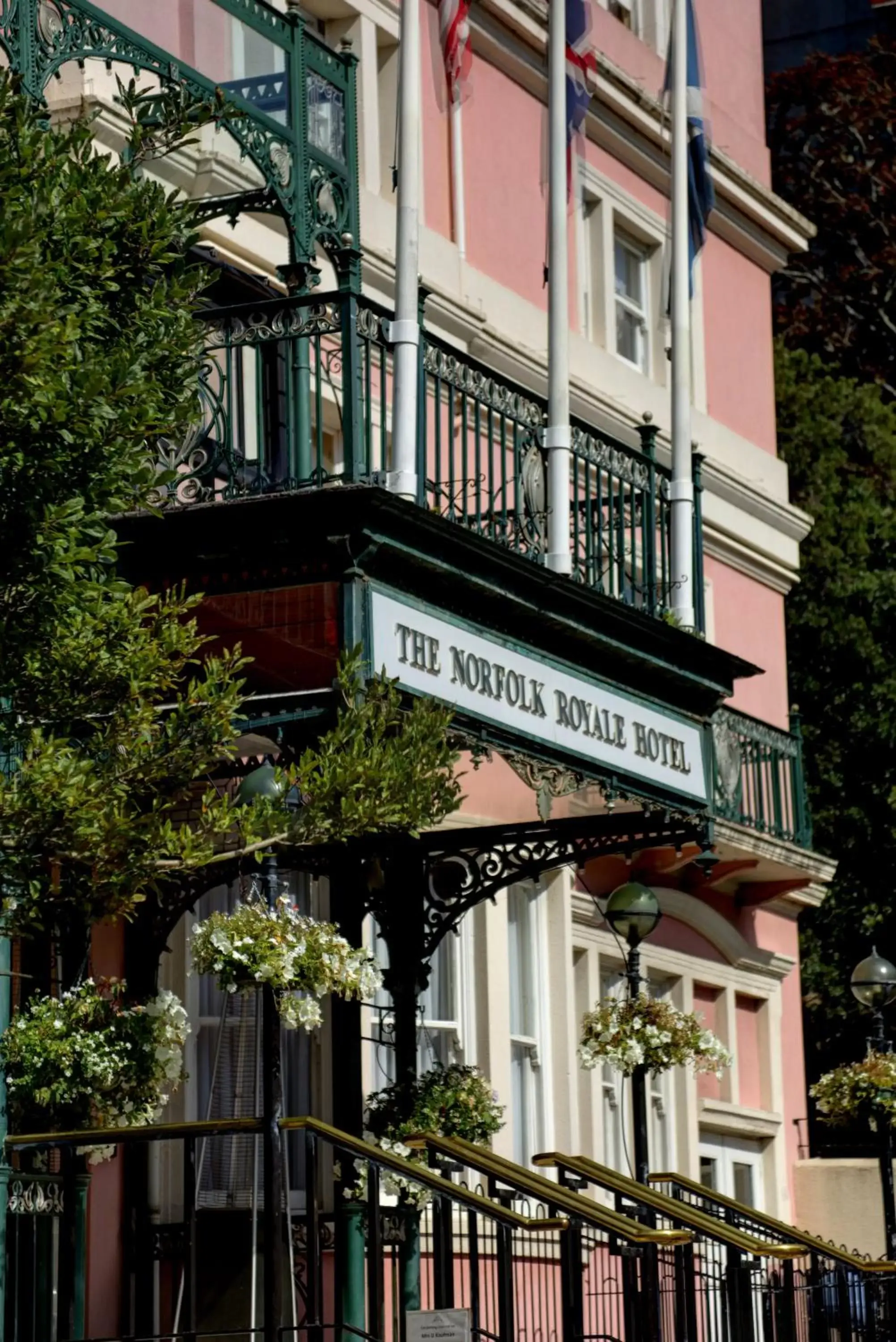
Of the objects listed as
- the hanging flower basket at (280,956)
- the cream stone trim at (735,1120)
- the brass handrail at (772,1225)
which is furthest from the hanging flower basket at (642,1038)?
the cream stone trim at (735,1120)

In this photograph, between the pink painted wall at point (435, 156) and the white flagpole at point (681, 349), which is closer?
the white flagpole at point (681, 349)

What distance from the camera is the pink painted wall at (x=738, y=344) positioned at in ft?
76.8

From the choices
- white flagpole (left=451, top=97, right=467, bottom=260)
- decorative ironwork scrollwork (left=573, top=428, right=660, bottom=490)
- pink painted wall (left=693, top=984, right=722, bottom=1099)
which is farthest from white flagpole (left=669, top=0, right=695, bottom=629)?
pink painted wall (left=693, top=984, right=722, bottom=1099)

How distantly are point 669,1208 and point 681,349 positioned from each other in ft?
18.6

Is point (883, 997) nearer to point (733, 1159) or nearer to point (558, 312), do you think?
point (733, 1159)

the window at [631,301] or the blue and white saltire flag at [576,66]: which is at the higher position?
the window at [631,301]

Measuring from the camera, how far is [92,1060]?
1143 centimetres

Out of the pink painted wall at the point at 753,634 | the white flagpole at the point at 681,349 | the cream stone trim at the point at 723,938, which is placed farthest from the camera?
the pink painted wall at the point at 753,634

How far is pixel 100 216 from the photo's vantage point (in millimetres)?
8828

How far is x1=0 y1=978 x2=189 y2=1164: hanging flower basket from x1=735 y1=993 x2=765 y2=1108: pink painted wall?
1086cm

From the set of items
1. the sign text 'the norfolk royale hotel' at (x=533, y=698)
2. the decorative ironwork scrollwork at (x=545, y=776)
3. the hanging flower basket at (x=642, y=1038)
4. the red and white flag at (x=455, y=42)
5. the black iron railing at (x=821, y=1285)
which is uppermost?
the red and white flag at (x=455, y=42)

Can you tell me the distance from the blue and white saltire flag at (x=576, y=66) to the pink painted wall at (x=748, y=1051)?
26.8 ft

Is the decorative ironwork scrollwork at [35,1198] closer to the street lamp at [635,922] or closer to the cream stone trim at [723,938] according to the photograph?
the street lamp at [635,922]

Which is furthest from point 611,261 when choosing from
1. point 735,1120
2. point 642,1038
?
point 642,1038
